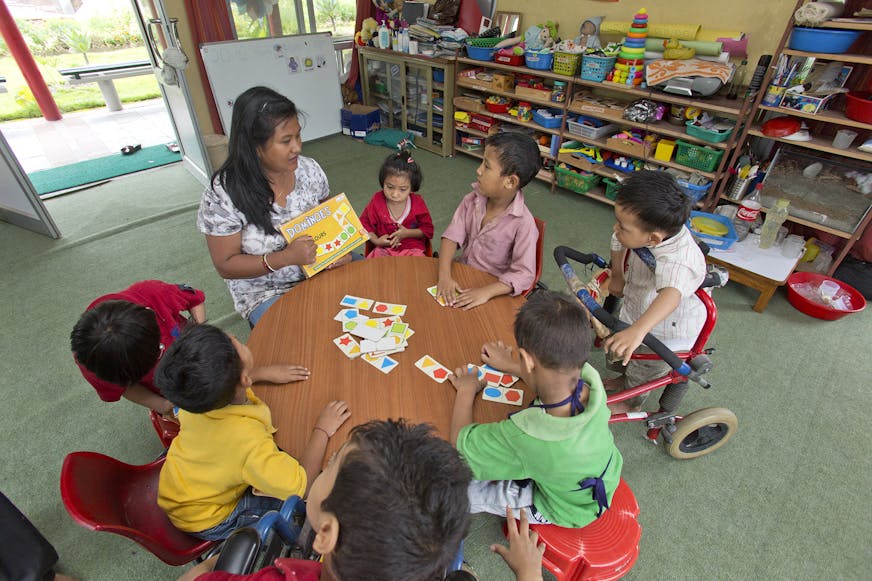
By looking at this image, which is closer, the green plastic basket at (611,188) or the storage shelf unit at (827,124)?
the storage shelf unit at (827,124)

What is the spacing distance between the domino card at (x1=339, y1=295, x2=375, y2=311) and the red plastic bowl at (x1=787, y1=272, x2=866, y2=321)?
3.08 m

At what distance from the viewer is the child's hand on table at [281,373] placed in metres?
1.36

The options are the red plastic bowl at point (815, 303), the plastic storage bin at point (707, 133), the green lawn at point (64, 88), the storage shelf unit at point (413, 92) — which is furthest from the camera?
the green lawn at point (64, 88)

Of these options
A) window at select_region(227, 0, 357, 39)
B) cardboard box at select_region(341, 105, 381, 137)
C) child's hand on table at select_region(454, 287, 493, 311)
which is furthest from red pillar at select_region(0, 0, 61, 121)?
child's hand on table at select_region(454, 287, 493, 311)

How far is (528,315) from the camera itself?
1143 mm

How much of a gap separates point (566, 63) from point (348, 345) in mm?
3505

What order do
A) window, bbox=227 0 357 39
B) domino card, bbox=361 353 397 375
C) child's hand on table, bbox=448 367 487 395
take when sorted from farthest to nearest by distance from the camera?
window, bbox=227 0 357 39
domino card, bbox=361 353 397 375
child's hand on table, bbox=448 367 487 395

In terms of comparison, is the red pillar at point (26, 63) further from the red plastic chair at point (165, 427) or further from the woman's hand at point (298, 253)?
the red plastic chair at point (165, 427)

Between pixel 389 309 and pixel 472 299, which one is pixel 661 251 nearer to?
pixel 472 299

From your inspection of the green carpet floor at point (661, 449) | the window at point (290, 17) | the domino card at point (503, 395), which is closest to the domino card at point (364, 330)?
the domino card at point (503, 395)

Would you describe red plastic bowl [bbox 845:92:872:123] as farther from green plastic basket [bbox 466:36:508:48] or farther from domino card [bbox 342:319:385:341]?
domino card [bbox 342:319:385:341]

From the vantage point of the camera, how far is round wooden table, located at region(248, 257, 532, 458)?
4.28 ft

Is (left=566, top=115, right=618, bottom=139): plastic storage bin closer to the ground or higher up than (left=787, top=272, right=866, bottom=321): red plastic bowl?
higher up

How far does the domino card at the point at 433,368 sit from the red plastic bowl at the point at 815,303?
2944 mm
